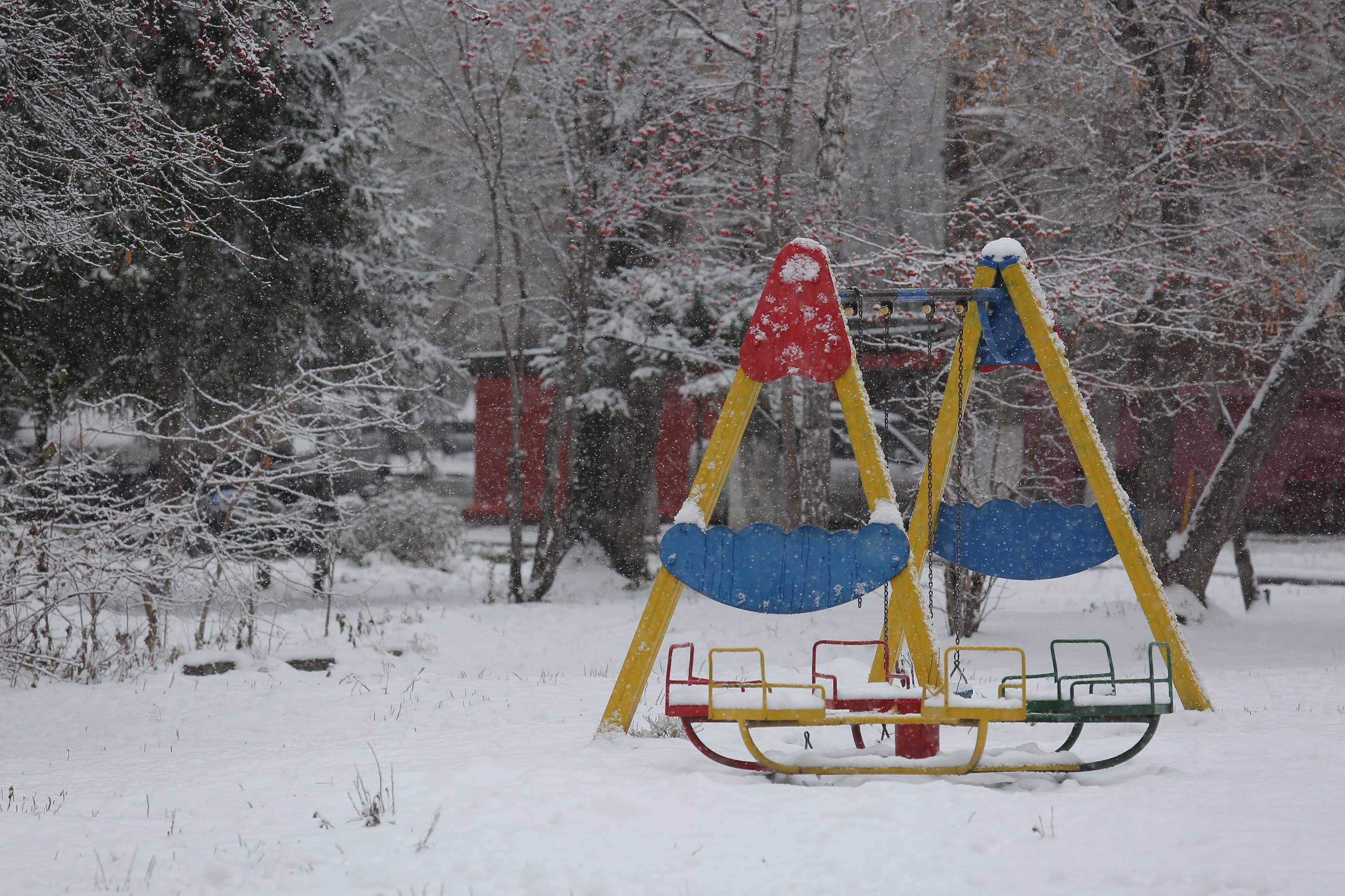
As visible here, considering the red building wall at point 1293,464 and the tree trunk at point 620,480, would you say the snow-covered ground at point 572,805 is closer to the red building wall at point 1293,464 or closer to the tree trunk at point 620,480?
the tree trunk at point 620,480

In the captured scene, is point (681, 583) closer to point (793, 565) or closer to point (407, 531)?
point (793, 565)

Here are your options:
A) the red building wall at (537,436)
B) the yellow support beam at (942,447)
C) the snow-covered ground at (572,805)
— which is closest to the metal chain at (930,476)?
the yellow support beam at (942,447)

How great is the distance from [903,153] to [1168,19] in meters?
8.58

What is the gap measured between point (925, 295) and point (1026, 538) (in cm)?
164

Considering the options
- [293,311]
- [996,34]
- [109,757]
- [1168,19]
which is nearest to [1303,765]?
[109,757]

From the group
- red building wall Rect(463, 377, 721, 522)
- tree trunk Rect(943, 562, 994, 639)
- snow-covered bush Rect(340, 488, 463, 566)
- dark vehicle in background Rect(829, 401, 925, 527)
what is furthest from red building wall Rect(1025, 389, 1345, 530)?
snow-covered bush Rect(340, 488, 463, 566)

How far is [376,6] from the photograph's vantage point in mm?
16203

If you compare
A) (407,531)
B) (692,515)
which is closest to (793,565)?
(692,515)

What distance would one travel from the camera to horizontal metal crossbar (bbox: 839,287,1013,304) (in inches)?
236

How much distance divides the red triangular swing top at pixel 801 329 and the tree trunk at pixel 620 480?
9726 mm

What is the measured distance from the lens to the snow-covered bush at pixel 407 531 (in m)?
15.7

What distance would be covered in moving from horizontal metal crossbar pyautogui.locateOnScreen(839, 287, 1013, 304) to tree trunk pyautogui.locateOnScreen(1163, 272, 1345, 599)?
617 centimetres

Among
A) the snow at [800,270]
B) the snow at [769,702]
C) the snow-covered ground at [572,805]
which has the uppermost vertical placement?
the snow at [800,270]

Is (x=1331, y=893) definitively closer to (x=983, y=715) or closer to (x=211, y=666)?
(x=983, y=715)
